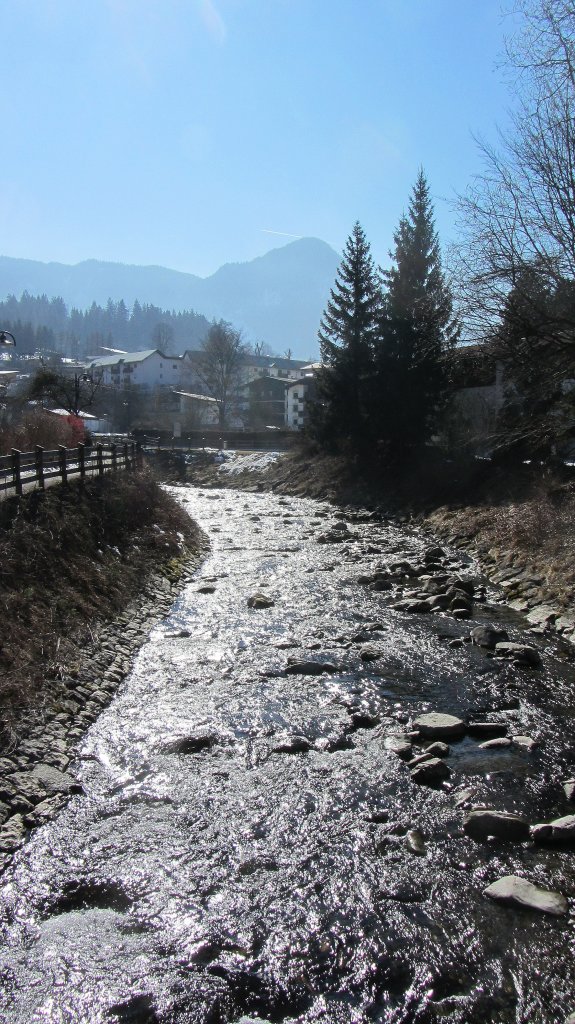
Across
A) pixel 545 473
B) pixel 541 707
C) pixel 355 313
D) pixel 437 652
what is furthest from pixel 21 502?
pixel 355 313

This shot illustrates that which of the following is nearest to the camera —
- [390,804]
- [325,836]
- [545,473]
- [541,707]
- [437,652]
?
[325,836]

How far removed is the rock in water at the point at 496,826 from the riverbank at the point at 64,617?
167 inches

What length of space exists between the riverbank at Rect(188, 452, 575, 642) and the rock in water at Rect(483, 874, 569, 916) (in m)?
7.60

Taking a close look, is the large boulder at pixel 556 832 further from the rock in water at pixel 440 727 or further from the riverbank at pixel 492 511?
the riverbank at pixel 492 511

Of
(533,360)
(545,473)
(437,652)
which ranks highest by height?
(533,360)

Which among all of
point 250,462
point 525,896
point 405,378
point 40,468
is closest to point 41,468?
point 40,468

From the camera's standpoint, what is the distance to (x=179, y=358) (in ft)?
417

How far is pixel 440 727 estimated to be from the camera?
27.5 feet

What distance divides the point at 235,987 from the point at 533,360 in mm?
12756

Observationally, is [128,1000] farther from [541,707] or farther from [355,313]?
[355,313]

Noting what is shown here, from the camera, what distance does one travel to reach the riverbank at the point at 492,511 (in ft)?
49.3

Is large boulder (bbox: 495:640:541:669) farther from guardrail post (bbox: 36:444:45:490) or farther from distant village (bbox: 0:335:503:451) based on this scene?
distant village (bbox: 0:335:503:451)

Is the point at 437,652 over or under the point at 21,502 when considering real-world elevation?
under

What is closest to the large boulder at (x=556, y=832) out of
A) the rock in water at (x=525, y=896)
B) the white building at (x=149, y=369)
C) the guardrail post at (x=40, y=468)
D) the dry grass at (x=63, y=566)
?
the rock in water at (x=525, y=896)
